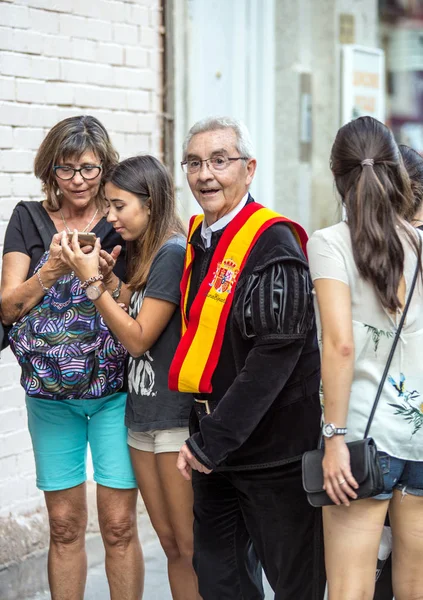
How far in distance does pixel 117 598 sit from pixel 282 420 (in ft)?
3.44

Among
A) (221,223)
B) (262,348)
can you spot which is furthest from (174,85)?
(262,348)

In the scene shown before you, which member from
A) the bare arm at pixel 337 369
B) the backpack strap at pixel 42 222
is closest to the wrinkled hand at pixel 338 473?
the bare arm at pixel 337 369

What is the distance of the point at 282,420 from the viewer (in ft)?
10.1

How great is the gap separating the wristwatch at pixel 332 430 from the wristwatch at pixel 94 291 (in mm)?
888

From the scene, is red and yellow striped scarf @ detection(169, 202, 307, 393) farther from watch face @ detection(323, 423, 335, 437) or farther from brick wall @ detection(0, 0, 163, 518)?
brick wall @ detection(0, 0, 163, 518)

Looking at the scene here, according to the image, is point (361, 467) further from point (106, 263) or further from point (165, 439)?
point (106, 263)

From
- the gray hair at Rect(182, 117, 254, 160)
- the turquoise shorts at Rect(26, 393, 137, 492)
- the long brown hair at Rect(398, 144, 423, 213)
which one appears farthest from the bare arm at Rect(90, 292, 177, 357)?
the long brown hair at Rect(398, 144, 423, 213)

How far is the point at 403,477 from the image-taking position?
9.12 feet

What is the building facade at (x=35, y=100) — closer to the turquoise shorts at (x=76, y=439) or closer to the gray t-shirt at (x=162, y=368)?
the turquoise shorts at (x=76, y=439)

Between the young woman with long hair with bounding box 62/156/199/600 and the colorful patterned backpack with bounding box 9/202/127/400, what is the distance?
10 centimetres

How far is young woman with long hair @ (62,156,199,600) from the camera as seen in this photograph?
3291 mm

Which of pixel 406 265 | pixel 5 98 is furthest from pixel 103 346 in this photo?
pixel 5 98

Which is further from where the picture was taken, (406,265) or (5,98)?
(5,98)

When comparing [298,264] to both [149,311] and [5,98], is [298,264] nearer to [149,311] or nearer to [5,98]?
[149,311]
